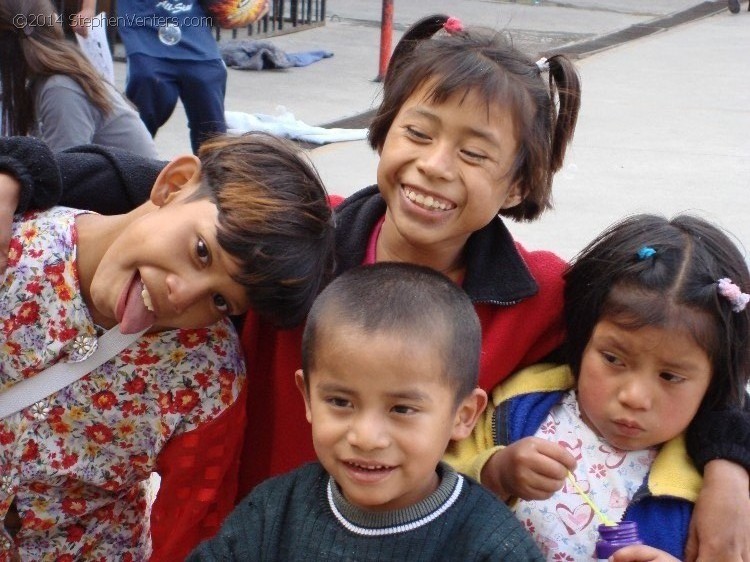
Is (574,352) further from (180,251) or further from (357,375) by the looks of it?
(180,251)

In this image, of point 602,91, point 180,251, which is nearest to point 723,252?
point 180,251

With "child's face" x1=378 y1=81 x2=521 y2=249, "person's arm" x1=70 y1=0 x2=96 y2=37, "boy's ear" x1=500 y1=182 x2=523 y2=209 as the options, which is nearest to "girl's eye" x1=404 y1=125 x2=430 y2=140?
"child's face" x1=378 y1=81 x2=521 y2=249

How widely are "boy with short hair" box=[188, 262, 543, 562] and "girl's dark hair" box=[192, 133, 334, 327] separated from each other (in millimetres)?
A: 201

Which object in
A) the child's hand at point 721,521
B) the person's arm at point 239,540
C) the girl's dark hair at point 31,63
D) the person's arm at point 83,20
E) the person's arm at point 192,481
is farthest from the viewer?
the person's arm at point 83,20

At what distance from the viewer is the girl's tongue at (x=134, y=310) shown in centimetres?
198

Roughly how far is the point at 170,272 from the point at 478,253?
2.06 feet

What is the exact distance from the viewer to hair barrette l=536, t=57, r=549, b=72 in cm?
223

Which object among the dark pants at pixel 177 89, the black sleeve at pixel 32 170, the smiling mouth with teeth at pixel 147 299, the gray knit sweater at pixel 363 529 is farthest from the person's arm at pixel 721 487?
the dark pants at pixel 177 89

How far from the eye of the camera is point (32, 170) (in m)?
2.13

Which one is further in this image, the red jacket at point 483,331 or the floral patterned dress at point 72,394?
the red jacket at point 483,331

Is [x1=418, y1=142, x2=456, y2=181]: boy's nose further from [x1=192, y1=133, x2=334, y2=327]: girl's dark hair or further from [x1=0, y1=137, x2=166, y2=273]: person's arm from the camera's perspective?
[x1=0, y1=137, x2=166, y2=273]: person's arm

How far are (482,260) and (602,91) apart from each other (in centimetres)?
701

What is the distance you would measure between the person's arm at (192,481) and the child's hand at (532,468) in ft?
1.82

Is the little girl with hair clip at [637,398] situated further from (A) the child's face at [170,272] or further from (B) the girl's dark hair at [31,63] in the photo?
(B) the girl's dark hair at [31,63]
